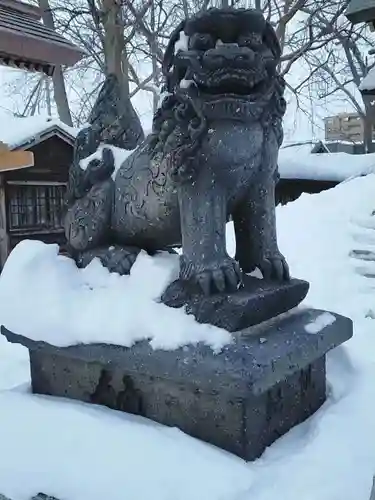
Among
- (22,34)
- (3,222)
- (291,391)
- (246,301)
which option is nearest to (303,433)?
(291,391)

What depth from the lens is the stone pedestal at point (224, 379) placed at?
118cm

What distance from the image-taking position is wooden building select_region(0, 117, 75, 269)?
7.12m

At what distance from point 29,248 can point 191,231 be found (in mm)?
623

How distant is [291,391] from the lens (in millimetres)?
1365

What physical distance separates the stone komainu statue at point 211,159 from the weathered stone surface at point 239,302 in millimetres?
29

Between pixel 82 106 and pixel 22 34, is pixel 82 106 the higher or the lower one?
the higher one

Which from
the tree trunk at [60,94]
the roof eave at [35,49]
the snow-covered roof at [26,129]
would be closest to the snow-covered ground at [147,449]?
the roof eave at [35,49]

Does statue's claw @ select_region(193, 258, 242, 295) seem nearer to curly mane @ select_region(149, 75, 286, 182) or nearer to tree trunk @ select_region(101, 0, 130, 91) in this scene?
curly mane @ select_region(149, 75, 286, 182)

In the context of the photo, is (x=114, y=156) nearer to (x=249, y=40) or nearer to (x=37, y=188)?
(x=249, y=40)

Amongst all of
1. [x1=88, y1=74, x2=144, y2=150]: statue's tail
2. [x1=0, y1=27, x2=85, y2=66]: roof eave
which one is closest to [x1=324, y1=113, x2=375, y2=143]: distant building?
[x1=0, y1=27, x2=85, y2=66]: roof eave

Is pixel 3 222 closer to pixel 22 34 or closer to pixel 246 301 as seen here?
pixel 22 34

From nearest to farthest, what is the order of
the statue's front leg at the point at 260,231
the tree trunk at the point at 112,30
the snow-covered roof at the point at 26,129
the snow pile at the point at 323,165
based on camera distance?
the statue's front leg at the point at 260,231 → the snow-covered roof at the point at 26,129 → the tree trunk at the point at 112,30 → the snow pile at the point at 323,165

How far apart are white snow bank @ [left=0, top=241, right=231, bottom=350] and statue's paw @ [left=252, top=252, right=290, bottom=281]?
9.3 inches

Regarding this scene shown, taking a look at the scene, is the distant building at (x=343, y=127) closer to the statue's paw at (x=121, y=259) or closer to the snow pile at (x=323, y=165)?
the snow pile at (x=323, y=165)
